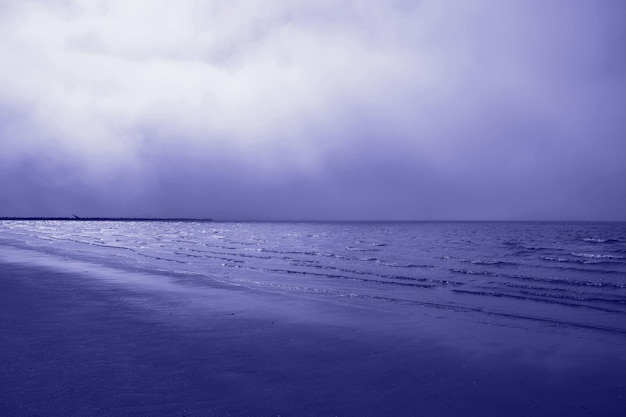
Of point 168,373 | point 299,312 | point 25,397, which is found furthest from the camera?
point 299,312

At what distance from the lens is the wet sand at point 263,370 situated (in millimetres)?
6719

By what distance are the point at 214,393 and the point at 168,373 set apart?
4.19ft

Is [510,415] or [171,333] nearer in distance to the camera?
[510,415]

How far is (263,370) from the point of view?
8.31 meters

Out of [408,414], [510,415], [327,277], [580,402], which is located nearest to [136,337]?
[408,414]

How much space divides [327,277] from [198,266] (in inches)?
392

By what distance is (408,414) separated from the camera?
21.7 ft

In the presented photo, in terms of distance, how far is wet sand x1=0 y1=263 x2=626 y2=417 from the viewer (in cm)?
672

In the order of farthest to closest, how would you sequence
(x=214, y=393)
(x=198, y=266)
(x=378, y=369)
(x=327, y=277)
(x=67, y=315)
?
1. (x=198, y=266)
2. (x=327, y=277)
3. (x=67, y=315)
4. (x=378, y=369)
5. (x=214, y=393)

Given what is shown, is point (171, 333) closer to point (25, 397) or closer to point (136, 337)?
point (136, 337)

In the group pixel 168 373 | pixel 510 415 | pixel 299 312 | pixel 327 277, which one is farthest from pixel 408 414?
pixel 327 277

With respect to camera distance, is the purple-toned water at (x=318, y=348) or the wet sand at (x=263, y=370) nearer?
the wet sand at (x=263, y=370)

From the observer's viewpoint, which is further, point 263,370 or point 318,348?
point 318,348

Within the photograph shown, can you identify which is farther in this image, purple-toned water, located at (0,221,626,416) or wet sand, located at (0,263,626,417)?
purple-toned water, located at (0,221,626,416)
